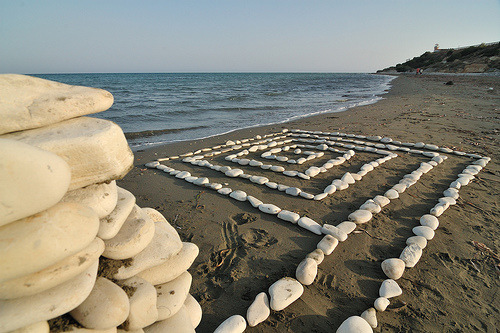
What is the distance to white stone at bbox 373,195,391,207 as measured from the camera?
3.98 metres

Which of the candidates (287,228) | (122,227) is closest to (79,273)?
(122,227)

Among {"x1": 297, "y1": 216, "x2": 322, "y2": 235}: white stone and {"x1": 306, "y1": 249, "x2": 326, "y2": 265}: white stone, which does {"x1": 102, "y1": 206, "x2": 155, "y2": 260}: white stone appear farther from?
{"x1": 297, "y1": 216, "x2": 322, "y2": 235}: white stone

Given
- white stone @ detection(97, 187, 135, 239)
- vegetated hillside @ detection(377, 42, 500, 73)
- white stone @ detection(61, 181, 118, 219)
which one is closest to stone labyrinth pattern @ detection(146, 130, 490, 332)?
white stone @ detection(97, 187, 135, 239)

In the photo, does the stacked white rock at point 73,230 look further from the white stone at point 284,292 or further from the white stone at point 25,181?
the white stone at point 284,292

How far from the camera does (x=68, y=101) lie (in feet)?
5.62

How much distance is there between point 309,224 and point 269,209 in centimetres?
65

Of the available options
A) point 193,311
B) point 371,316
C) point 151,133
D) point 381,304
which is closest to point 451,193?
point 381,304

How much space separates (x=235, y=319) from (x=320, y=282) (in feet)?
3.12

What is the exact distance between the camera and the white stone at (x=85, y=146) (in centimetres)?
155

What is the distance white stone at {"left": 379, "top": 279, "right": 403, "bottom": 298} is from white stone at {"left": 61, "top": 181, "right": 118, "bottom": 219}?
8.22 ft

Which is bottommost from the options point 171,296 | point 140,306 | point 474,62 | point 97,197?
point 171,296

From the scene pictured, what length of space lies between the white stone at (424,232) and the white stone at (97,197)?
3488 mm

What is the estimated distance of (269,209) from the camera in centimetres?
383

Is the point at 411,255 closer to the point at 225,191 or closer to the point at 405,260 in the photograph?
the point at 405,260
